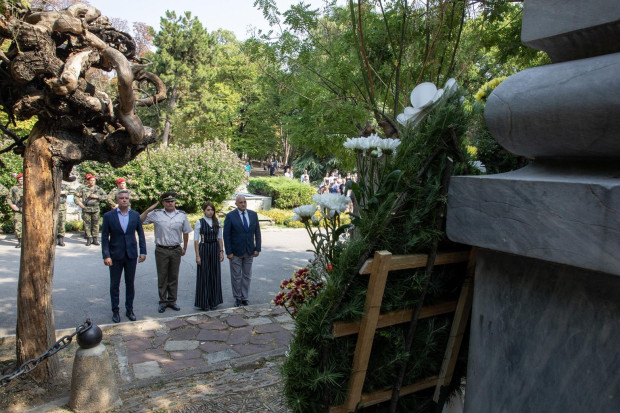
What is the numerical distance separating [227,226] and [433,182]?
18.5ft

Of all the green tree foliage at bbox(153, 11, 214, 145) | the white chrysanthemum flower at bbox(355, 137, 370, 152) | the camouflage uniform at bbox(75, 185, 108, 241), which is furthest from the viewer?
the green tree foliage at bbox(153, 11, 214, 145)

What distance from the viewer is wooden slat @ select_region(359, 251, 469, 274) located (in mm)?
1922

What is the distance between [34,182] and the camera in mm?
4289

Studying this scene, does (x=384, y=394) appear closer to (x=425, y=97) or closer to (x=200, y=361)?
(x=425, y=97)

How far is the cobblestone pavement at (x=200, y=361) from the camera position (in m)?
4.20

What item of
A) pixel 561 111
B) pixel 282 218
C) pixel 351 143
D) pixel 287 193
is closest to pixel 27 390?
pixel 351 143

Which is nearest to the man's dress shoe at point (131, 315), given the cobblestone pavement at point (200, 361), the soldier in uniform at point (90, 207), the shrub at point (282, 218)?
the cobblestone pavement at point (200, 361)

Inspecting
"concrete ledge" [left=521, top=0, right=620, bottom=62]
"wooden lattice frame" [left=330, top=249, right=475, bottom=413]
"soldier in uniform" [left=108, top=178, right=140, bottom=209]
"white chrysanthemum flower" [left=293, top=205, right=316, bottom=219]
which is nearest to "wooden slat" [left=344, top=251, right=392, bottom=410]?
"wooden lattice frame" [left=330, top=249, right=475, bottom=413]

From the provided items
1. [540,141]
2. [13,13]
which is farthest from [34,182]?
[540,141]

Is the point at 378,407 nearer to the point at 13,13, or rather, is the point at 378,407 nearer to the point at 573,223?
the point at 573,223

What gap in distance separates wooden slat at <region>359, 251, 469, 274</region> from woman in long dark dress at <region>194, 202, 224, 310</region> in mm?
5677

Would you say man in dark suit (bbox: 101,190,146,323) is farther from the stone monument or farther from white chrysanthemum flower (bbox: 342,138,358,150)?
the stone monument

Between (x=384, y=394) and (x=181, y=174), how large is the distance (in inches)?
580

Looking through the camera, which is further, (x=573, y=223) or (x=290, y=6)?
(x=290, y=6)
